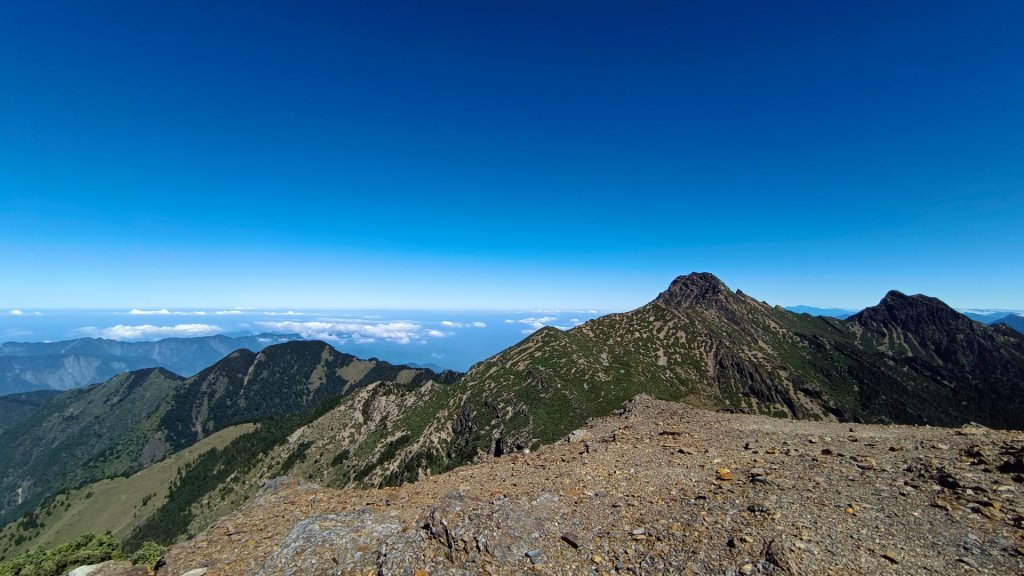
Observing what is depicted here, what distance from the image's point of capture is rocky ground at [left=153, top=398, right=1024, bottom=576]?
8.77m

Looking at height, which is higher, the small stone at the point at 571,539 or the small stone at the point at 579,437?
the small stone at the point at 571,539

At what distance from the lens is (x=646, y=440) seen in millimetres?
18578

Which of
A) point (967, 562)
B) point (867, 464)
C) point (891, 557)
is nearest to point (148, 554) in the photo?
point (891, 557)

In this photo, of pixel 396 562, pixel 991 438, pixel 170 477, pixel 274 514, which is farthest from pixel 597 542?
pixel 170 477

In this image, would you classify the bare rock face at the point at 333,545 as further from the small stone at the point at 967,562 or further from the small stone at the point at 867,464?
the small stone at the point at 867,464

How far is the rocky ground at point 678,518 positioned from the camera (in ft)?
28.8

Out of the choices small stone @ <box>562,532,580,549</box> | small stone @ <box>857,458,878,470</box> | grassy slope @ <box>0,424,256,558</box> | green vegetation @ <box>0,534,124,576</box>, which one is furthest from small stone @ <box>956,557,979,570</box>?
grassy slope @ <box>0,424,256,558</box>

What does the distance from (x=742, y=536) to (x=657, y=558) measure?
86.7 inches

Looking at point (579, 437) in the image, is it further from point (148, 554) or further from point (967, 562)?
point (148, 554)

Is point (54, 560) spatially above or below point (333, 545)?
below

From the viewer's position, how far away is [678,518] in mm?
10633

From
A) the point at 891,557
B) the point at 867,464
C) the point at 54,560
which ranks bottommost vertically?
the point at 54,560

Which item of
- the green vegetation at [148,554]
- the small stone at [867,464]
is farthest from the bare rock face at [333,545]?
the small stone at [867,464]

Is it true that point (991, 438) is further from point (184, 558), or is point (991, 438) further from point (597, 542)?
point (184, 558)
